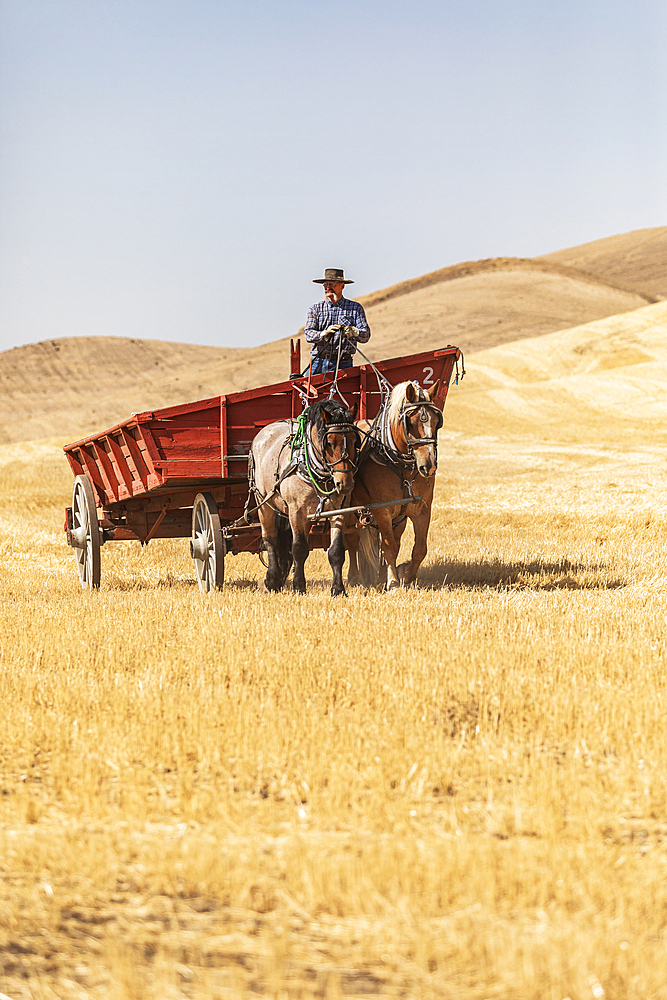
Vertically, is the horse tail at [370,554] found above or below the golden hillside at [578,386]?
below

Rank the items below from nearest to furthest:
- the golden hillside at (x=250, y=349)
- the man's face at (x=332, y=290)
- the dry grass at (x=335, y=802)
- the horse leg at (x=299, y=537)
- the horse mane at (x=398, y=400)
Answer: the dry grass at (x=335, y=802) < the horse mane at (x=398, y=400) < the horse leg at (x=299, y=537) < the man's face at (x=332, y=290) < the golden hillside at (x=250, y=349)

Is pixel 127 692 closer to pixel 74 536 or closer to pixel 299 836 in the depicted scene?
pixel 299 836

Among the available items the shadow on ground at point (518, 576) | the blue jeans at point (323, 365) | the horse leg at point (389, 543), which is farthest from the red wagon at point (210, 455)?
the shadow on ground at point (518, 576)

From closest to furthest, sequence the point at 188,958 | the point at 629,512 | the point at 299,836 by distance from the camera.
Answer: the point at 188,958 → the point at 299,836 → the point at 629,512

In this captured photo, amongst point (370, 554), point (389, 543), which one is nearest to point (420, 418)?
point (389, 543)

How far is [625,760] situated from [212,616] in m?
4.09

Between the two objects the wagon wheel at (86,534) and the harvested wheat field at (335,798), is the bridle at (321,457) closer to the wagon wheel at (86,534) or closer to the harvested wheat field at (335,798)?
the harvested wheat field at (335,798)

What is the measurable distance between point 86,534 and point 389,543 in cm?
385

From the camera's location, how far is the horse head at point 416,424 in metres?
9.05

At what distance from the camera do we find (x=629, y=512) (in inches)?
643

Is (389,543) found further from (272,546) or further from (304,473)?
(272,546)

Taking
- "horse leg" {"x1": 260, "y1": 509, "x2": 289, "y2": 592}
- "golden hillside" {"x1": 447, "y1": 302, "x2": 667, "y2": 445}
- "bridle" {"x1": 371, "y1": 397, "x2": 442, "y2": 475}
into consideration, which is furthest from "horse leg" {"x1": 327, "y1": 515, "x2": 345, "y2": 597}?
"golden hillside" {"x1": 447, "y1": 302, "x2": 667, "y2": 445}

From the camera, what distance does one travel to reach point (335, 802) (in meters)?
3.78

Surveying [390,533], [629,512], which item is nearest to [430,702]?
[390,533]
